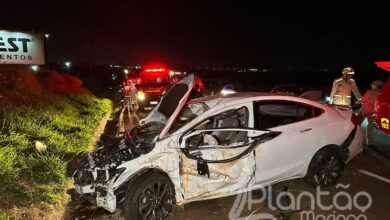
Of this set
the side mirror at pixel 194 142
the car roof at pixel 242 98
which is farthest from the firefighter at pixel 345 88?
the side mirror at pixel 194 142

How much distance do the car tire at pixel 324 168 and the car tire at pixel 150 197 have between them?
233 cm

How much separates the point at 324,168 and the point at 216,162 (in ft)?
6.64

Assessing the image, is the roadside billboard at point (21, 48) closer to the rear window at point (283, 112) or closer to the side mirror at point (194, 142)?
the rear window at point (283, 112)

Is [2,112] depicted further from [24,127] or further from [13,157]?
[13,157]

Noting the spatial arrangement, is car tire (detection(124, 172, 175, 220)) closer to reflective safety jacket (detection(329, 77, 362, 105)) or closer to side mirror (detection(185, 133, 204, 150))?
side mirror (detection(185, 133, 204, 150))

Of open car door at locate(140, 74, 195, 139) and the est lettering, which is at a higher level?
the est lettering

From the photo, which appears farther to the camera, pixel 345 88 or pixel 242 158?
pixel 345 88

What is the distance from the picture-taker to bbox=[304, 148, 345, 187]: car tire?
6324mm

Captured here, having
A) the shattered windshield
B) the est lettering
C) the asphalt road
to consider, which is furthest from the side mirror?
the est lettering

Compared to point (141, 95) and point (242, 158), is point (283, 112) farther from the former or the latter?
point (141, 95)

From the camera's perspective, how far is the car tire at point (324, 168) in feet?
20.7

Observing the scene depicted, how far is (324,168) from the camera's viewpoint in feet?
21.0

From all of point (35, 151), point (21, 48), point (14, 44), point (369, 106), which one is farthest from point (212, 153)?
point (21, 48)

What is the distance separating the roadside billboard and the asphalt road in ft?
60.9
